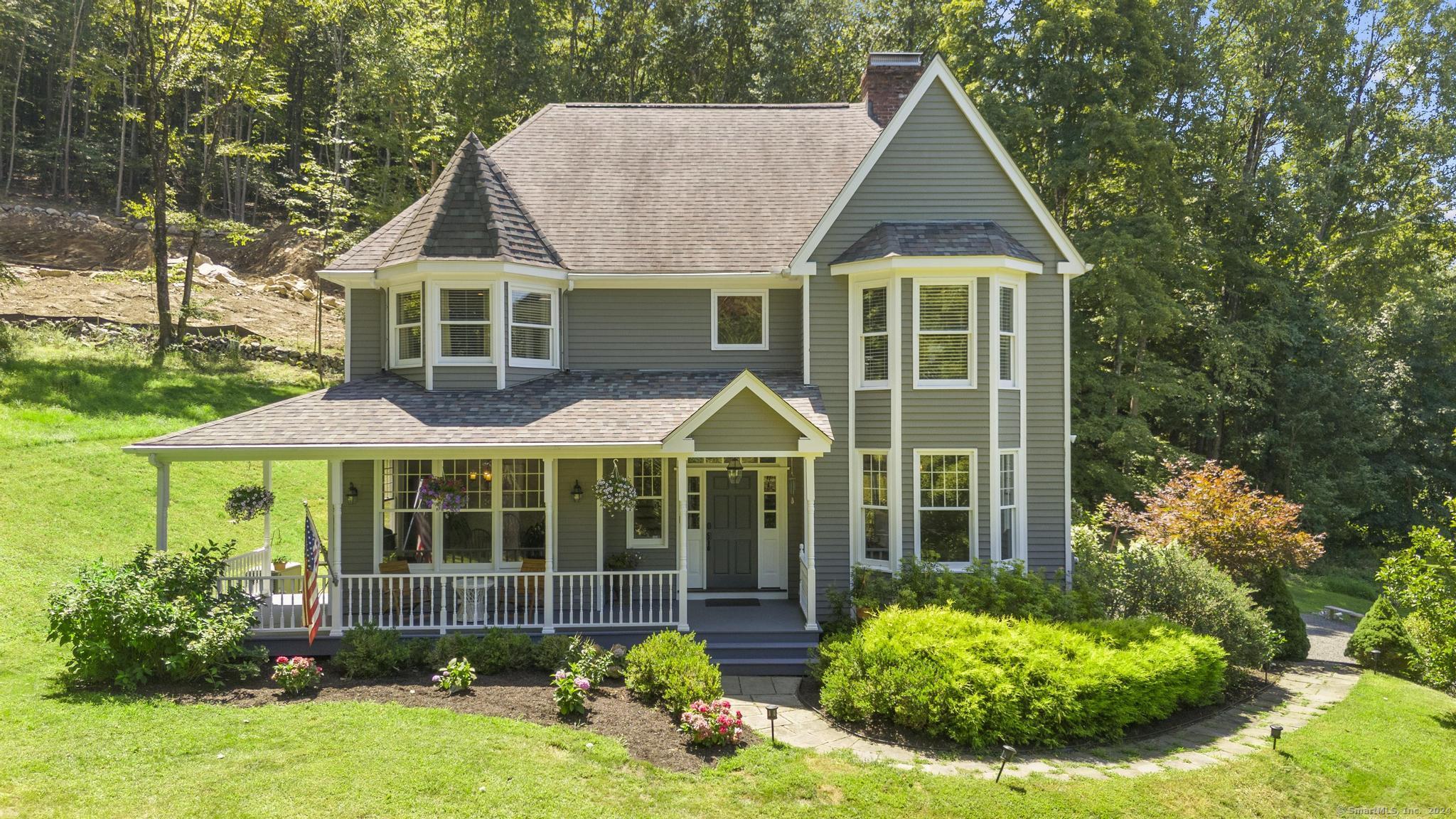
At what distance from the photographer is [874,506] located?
45.0 ft

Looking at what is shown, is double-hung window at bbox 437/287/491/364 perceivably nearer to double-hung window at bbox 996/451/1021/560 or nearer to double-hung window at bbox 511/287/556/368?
double-hung window at bbox 511/287/556/368

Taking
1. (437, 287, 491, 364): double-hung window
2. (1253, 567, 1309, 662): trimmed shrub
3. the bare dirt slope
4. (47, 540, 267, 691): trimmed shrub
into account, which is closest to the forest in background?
the bare dirt slope

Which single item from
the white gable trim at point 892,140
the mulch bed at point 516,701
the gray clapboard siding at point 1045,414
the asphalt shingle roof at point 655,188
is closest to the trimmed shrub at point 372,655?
the mulch bed at point 516,701

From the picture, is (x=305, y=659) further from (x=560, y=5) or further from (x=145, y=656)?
(x=560, y=5)

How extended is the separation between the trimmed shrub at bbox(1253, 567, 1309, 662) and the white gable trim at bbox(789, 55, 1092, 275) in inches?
236

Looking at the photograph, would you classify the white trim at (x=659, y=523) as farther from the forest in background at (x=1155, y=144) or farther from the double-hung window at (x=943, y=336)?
the forest in background at (x=1155, y=144)

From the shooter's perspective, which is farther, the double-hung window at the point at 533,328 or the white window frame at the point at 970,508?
the double-hung window at the point at 533,328

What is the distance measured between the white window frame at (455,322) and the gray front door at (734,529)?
451cm

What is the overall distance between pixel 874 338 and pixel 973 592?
4.42m

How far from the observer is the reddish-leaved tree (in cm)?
1315

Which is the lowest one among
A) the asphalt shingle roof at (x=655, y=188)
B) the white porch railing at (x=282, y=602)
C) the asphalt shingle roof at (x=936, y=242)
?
the white porch railing at (x=282, y=602)

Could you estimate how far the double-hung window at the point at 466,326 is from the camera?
13883 mm

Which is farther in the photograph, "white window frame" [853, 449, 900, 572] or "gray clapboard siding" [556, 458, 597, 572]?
"gray clapboard siding" [556, 458, 597, 572]

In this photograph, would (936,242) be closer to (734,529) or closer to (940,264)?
(940,264)
